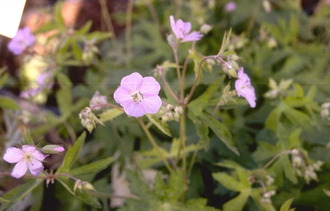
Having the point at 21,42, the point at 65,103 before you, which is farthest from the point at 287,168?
the point at 21,42

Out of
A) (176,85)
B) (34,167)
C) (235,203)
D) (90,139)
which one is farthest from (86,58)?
(235,203)

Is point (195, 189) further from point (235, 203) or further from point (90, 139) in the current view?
point (90, 139)

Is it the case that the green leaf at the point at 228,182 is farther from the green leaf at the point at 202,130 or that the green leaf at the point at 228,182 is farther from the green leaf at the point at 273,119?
the green leaf at the point at 273,119

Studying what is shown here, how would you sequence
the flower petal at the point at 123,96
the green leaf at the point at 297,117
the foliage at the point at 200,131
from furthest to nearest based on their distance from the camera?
the green leaf at the point at 297,117 → the foliage at the point at 200,131 → the flower petal at the point at 123,96

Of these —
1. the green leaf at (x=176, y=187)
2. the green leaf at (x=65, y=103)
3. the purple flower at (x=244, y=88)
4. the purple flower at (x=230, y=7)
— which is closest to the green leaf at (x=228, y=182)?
the green leaf at (x=176, y=187)

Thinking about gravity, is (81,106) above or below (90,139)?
above

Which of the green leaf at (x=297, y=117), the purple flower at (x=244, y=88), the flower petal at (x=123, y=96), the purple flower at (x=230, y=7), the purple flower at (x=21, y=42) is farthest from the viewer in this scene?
the purple flower at (x=230, y=7)
